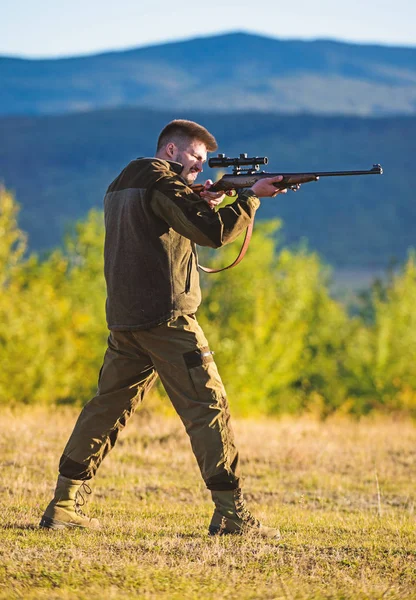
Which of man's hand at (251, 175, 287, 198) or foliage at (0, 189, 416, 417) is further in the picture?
foliage at (0, 189, 416, 417)

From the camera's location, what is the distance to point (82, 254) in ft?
195

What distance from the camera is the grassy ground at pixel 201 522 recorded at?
166 inches

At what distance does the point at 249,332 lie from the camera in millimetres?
51875

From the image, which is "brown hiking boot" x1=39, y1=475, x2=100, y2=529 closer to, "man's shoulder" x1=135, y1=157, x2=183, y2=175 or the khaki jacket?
the khaki jacket

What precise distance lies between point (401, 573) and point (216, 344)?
42.0 m

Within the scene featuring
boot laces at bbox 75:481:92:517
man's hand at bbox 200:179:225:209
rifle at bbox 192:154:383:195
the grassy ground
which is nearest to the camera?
the grassy ground

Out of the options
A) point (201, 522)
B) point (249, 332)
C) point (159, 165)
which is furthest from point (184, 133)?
point (249, 332)

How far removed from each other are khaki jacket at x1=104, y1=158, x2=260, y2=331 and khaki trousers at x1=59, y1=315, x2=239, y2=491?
0.39ft

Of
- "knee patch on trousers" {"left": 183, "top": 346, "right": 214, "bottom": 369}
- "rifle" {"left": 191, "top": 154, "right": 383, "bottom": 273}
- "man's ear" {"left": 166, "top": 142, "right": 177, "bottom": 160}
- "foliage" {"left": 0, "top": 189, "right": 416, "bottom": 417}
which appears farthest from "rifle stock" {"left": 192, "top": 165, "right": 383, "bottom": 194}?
"foliage" {"left": 0, "top": 189, "right": 416, "bottom": 417}

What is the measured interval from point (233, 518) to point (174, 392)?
2.52 feet

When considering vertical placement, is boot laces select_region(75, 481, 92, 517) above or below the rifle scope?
below

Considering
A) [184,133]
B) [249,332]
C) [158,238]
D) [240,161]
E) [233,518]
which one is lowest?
[233,518]

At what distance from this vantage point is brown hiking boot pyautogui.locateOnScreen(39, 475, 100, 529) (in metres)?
5.41

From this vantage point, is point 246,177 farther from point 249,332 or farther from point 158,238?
point 249,332
